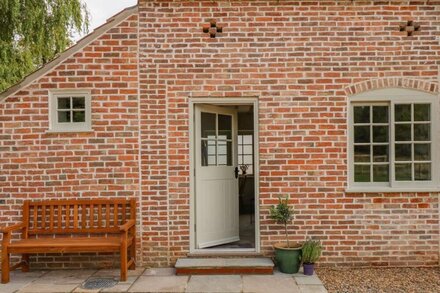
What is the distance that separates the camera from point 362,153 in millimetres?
6059

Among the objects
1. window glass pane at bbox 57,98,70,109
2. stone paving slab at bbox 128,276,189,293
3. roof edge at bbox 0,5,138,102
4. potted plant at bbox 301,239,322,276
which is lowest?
stone paving slab at bbox 128,276,189,293

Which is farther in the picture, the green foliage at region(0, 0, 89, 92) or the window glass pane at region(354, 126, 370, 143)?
the green foliage at region(0, 0, 89, 92)

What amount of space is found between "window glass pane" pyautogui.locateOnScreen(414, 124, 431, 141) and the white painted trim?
4.81 meters

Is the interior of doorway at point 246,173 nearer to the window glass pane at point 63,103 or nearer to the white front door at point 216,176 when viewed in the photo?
the white front door at point 216,176

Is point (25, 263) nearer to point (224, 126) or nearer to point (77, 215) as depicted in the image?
point (77, 215)

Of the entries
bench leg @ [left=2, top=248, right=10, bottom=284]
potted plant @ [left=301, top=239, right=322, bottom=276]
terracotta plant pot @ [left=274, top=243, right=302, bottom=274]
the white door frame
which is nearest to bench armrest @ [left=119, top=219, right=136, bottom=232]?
the white door frame

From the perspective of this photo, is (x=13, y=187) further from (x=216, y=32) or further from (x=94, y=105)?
(x=216, y=32)

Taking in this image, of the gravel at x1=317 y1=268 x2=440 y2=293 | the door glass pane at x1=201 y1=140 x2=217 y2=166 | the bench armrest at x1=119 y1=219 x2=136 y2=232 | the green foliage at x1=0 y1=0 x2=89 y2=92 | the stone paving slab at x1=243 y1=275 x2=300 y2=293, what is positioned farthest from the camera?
the green foliage at x1=0 y1=0 x2=89 y2=92

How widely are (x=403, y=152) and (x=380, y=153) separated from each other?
1.09ft

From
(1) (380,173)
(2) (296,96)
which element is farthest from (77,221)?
(1) (380,173)

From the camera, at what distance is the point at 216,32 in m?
6.00

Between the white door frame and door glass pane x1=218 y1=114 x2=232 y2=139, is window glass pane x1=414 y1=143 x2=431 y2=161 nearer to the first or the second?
the white door frame

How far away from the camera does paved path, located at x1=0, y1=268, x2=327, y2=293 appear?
16.3 feet

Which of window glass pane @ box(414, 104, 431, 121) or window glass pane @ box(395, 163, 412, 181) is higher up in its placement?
window glass pane @ box(414, 104, 431, 121)
